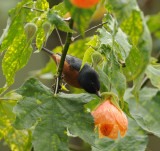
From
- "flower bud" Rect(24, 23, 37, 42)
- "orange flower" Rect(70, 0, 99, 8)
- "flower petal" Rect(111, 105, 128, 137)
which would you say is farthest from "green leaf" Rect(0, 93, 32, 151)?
"orange flower" Rect(70, 0, 99, 8)

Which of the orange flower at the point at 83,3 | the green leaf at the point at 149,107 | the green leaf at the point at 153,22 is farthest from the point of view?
the green leaf at the point at 153,22

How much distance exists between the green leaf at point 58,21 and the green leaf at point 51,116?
0.25m

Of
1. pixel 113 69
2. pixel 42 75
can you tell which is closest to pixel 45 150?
pixel 113 69

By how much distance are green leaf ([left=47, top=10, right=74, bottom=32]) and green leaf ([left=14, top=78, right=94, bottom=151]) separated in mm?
248

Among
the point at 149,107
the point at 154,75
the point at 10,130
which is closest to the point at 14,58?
the point at 10,130

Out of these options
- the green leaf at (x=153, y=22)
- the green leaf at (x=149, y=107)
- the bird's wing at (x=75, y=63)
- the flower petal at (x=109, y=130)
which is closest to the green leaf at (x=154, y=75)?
the flower petal at (x=109, y=130)

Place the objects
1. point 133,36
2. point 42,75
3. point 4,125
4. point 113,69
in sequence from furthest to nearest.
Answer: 1. point 42,75
2. point 4,125
3. point 113,69
4. point 133,36

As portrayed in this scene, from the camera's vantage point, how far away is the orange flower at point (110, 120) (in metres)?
0.92

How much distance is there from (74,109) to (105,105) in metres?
0.10

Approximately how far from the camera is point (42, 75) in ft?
7.85

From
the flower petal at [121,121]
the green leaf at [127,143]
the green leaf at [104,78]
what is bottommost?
the green leaf at [127,143]

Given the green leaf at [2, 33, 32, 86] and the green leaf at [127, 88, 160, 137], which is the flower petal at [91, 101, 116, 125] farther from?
the green leaf at [127, 88, 160, 137]

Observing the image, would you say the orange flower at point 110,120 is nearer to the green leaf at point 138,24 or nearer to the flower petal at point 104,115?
the flower petal at point 104,115

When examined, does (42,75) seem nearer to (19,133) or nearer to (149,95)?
(149,95)
